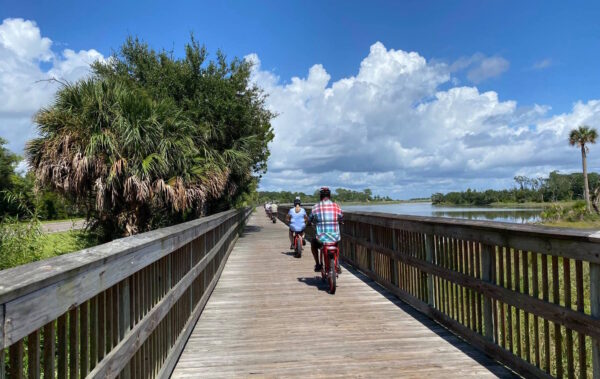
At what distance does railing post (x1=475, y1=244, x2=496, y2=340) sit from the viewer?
4.18 metres

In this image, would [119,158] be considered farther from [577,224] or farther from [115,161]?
[577,224]

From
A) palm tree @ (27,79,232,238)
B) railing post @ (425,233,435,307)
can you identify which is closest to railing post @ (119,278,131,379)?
railing post @ (425,233,435,307)

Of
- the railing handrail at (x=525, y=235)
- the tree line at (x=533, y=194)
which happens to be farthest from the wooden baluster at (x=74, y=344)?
the tree line at (x=533, y=194)

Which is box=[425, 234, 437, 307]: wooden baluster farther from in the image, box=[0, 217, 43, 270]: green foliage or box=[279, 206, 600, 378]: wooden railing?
box=[0, 217, 43, 270]: green foliage

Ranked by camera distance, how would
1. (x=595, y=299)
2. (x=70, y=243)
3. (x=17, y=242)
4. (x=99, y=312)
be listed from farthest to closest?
(x=70, y=243) < (x=17, y=242) < (x=595, y=299) < (x=99, y=312)

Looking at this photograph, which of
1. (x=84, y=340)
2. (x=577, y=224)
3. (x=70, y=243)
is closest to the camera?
(x=84, y=340)

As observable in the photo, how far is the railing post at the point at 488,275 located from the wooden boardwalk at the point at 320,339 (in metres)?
0.29

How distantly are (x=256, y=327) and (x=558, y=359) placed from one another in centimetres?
331

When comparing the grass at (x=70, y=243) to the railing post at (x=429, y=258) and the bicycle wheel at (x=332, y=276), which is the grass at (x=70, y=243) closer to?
the bicycle wheel at (x=332, y=276)

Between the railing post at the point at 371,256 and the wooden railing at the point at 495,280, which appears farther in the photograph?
the railing post at the point at 371,256

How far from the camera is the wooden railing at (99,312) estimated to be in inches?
59.0

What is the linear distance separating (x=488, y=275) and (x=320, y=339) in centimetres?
192

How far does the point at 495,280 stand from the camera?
13.5 ft

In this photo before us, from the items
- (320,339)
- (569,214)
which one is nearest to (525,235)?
(320,339)
